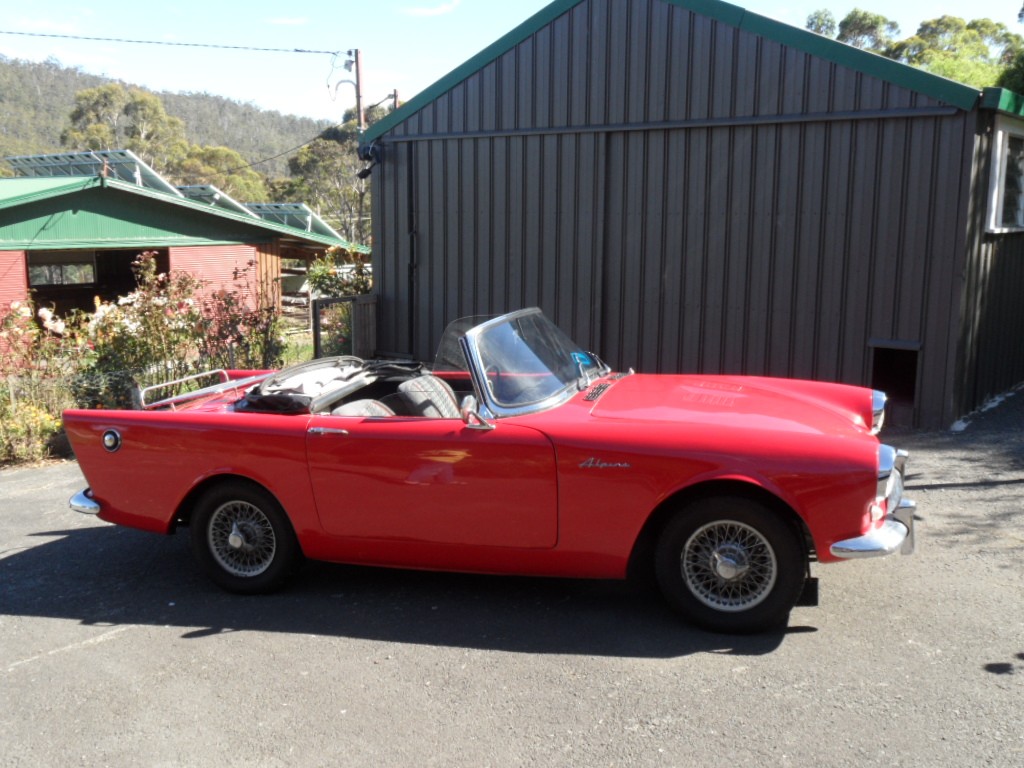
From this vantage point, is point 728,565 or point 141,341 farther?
point 141,341

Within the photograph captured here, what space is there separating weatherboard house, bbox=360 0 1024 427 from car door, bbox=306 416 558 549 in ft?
17.3

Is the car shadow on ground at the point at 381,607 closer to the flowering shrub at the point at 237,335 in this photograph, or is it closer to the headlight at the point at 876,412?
the headlight at the point at 876,412

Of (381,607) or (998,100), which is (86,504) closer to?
(381,607)

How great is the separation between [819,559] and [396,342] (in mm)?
8105

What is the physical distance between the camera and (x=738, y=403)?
510 cm

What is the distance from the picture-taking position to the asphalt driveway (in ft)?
12.1

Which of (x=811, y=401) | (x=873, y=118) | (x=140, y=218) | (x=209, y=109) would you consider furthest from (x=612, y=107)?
(x=209, y=109)

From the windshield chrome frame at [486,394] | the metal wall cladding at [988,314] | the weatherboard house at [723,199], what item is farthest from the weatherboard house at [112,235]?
the windshield chrome frame at [486,394]

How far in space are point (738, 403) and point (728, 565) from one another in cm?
98

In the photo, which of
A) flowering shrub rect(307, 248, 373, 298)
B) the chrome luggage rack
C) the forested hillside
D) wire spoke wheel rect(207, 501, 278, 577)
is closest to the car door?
wire spoke wheel rect(207, 501, 278, 577)

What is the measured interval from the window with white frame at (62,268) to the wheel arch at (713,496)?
17.2m

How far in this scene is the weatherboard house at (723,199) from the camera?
8.52 meters

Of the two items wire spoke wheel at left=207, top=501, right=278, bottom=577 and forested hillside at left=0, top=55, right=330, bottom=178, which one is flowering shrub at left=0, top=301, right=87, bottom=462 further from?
forested hillside at left=0, top=55, right=330, bottom=178

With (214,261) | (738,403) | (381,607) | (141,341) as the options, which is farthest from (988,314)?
(214,261)
